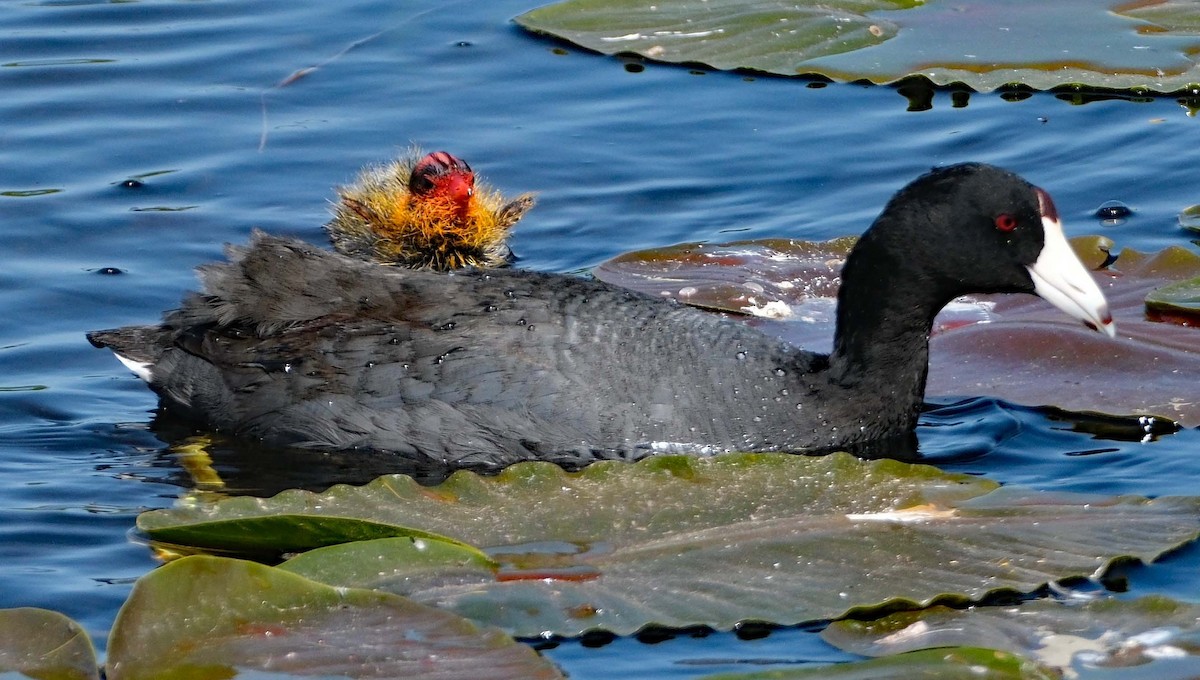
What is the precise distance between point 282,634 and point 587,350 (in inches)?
68.2

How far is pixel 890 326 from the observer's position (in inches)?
204

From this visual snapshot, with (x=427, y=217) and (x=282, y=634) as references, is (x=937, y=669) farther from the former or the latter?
(x=427, y=217)

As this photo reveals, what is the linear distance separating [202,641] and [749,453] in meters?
1.60

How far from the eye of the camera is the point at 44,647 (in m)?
3.44

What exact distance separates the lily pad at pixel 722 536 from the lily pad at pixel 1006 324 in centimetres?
102

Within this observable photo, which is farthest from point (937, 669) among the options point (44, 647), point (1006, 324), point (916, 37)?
point (916, 37)

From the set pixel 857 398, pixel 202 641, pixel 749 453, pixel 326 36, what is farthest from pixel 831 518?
pixel 326 36

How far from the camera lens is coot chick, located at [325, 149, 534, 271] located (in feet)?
23.1


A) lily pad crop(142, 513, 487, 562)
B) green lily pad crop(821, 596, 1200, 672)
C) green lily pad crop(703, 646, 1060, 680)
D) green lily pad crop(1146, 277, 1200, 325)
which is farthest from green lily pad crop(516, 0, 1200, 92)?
green lily pad crop(703, 646, 1060, 680)

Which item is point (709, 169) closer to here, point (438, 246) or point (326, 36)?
point (438, 246)

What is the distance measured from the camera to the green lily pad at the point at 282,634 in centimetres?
339

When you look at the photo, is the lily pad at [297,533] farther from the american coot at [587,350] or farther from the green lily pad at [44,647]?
→ the american coot at [587,350]

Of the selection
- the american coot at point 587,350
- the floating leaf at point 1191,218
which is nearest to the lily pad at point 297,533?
the american coot at point 587,350

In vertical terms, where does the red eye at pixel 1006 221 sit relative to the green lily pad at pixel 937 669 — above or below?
above
